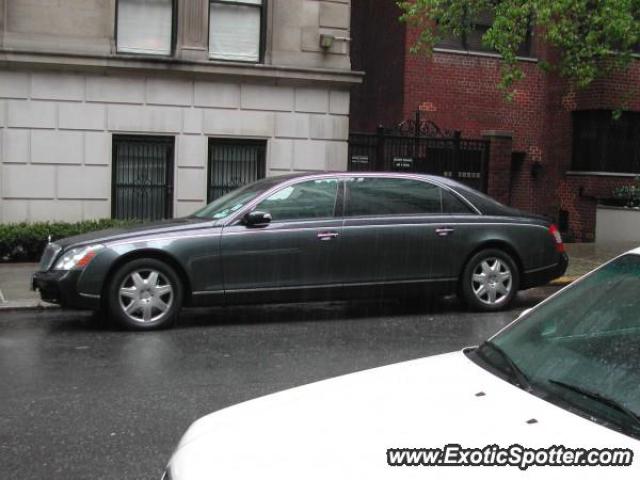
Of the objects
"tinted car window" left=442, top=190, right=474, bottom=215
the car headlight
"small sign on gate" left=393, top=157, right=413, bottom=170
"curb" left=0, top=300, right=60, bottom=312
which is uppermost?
"small sign on gate" left=393, top=157, right=413, bottom=170

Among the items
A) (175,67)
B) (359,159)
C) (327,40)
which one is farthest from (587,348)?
(359,159)

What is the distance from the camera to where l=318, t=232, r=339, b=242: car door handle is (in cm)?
953

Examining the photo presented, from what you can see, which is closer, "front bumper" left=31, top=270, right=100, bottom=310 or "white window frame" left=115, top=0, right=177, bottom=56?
"front bumper" left=31, top=270, right=100, bottom=310

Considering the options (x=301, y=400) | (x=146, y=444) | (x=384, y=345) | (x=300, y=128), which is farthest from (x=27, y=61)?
(x=301, y=400)

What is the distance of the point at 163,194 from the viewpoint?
54.3 ft

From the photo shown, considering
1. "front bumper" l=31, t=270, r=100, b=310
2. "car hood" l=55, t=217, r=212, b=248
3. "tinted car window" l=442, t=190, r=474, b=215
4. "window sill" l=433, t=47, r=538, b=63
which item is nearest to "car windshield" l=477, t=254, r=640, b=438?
"car hood" l=55, t=217, r=212, b=248

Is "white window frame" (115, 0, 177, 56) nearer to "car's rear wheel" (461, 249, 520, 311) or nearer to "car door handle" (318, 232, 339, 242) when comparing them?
"car door handle" (318, 232, 339, 242)

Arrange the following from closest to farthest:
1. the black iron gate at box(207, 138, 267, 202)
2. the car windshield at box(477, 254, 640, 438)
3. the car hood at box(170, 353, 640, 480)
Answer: the car hood at box(170, 353, 640, 480) → the car windshield at box(477, 254, 640, 438) → the black iron gate at box(207, 138, 267, 202)

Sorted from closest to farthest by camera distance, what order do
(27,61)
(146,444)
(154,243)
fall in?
(146,444)
(154,243)
(27,61)

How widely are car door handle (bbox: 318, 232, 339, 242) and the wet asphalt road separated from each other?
37.4 inches

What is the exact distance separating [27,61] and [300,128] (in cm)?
523

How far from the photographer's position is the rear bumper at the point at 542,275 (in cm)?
1054

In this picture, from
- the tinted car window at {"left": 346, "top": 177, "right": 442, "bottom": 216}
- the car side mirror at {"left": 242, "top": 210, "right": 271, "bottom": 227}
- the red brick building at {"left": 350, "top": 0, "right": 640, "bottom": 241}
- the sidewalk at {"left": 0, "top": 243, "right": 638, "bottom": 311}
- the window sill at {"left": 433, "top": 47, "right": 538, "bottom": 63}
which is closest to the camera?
the car side mirror at {"left": 242, "top": 210, "right": 271, "bottom": 227}

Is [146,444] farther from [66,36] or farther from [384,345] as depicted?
[66,36]
